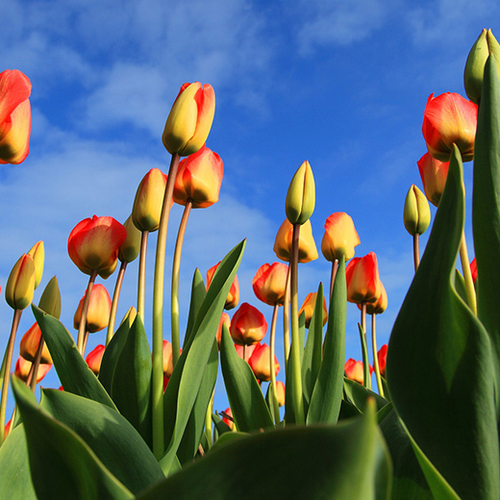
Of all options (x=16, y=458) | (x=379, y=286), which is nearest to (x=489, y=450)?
(x=16, y=458)

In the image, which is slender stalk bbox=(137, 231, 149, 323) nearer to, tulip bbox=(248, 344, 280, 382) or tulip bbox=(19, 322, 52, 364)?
tulip bbox=(19, 322, 52, 364)

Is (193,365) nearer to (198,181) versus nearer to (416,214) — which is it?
(198,181)

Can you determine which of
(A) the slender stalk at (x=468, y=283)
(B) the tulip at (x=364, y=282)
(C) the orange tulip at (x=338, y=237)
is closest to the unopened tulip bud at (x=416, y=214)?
(C) the orange tulip at (x=338, y=237)

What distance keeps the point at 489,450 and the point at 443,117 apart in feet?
2.45

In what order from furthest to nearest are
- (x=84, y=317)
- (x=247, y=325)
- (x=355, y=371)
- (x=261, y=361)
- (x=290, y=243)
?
(x=355, y=371)
(x=261, y=361)
(x=247, y=325)
(x=290, y=243)
(x=84, y=317)

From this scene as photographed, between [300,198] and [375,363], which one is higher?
[300,198]

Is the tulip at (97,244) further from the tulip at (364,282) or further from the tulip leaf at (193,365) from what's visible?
the tulip at (364,282)

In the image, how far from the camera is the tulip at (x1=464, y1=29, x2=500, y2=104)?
0.68 m

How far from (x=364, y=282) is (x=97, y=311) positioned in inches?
34.2

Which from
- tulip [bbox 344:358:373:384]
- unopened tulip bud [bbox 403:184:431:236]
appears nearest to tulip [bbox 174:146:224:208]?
unopened tulip bud [bbox 403:184:431:236]

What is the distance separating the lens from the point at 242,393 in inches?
38.1

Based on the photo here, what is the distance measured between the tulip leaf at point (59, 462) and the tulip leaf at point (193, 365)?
0.36 metres

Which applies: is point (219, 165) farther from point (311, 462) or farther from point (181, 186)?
point (311, 462)

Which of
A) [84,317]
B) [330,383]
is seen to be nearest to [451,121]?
[330,383]
